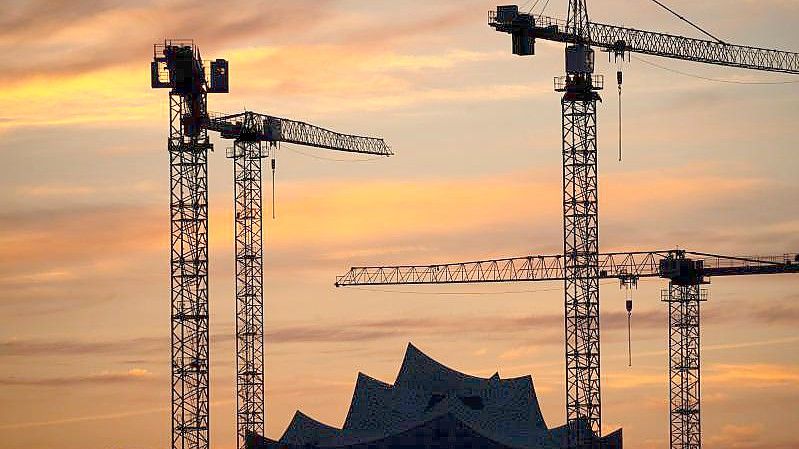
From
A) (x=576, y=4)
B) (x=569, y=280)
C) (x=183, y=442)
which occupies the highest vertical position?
(x=576, y=4)

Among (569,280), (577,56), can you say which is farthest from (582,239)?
(577,56)

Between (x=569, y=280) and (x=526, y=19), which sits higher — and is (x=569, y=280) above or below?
below

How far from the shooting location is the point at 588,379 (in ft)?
618

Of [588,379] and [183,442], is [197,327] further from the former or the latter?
[588,379]

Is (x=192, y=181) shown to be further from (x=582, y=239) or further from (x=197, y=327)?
(x=582, y=239)

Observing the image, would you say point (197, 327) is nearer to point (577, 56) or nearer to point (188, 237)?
point (188, 237)

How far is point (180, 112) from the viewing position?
183 meters

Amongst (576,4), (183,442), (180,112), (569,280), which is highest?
(576,4)

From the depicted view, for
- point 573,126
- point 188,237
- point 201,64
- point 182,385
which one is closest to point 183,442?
point 182,385

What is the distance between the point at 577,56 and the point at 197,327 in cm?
4037

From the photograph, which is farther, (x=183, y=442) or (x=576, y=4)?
(x=576, y=4)

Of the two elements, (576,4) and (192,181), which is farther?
(576,4)

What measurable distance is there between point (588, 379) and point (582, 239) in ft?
39.6

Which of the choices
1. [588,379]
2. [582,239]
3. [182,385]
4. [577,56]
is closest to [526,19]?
[577,56]
